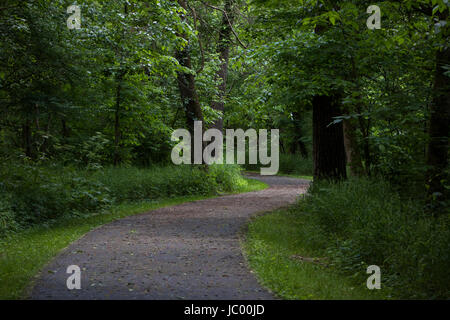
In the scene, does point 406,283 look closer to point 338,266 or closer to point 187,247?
point 338,266

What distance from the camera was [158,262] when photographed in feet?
23.5

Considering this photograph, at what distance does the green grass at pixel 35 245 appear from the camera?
6055 mm

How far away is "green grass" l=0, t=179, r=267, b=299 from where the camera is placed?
6055 mm

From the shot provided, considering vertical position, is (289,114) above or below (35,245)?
above

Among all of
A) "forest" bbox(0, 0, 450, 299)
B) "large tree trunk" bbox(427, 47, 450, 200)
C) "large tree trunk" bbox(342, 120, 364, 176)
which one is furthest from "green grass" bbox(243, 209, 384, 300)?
"large tree trunk" bbox(342, 120, 364, 176)

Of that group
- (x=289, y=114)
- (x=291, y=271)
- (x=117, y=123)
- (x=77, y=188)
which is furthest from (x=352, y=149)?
(x=117, y=123)

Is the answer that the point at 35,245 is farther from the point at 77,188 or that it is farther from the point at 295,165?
the point at 295,165

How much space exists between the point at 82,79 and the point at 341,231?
382 inches

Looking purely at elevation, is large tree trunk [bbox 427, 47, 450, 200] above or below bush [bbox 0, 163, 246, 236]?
above

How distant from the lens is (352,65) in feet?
33.4

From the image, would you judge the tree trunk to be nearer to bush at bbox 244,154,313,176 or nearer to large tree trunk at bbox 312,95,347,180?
large tree trunk at bbox 312,95,347,180

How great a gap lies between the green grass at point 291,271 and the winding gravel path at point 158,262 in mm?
219

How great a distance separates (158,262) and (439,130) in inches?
221

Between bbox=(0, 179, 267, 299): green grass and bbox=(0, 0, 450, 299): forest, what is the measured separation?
43 mm
